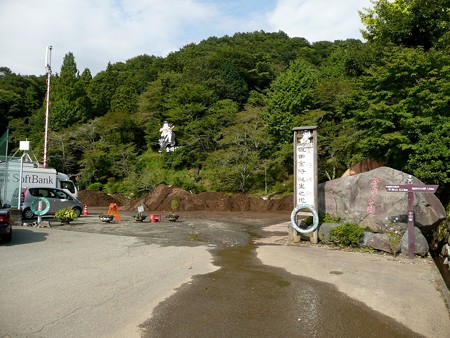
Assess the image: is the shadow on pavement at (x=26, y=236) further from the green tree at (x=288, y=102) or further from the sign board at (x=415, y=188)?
the green tree at (x=288, y=102)

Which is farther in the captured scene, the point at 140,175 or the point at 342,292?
the point at 140,175

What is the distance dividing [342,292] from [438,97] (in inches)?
620

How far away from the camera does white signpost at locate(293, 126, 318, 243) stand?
12016 mm

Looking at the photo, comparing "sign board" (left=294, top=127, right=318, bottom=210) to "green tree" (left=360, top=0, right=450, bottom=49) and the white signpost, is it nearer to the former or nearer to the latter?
the white signpost

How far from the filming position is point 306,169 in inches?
480

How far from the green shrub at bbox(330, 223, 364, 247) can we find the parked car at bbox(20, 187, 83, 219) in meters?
12.8

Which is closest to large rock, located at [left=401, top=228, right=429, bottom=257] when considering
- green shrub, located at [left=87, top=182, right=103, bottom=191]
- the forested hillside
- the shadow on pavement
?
the forested hillside

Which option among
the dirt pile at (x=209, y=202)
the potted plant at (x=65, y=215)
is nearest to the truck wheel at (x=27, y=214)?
the potted plant at (x=65, y=215)

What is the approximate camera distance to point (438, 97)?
60.1 ft

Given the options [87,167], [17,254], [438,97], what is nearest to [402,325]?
[17,254]

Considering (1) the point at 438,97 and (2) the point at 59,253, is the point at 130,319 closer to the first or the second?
(2) the point at 59,253

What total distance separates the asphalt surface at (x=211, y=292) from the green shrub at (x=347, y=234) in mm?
659

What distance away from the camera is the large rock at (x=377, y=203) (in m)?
11.5

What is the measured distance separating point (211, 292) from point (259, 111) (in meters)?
29.9
